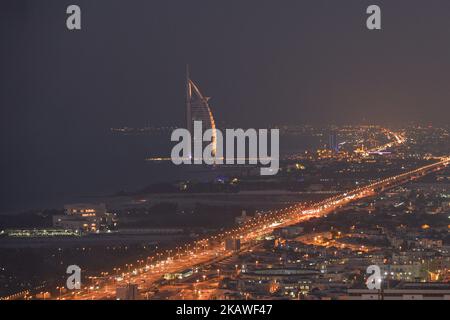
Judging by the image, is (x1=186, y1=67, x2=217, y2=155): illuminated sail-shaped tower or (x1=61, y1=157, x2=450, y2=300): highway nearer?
(x1=61, y1=157, x2=450, y2=300): highway

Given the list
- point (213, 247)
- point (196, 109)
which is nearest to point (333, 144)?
point (196, 109)

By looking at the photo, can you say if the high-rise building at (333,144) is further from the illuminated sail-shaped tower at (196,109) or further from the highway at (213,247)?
the highway at (213,247)

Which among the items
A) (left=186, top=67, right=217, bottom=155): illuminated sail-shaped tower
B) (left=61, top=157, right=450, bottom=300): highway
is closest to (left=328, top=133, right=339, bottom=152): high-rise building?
(left=186, top=67, right=217, bottom=155): illuminated sail-shaped tower

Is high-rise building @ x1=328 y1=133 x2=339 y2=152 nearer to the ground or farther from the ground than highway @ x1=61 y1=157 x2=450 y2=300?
nearer to the ground

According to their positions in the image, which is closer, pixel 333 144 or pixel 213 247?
pixel 213 247

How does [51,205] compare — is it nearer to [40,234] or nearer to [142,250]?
[40,234]

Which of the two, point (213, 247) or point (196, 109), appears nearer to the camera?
point (213, 247)

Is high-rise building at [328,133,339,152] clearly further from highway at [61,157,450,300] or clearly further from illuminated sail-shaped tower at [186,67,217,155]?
highway at [61,157,450,300]

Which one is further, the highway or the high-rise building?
the high-rise building

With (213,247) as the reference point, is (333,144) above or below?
below

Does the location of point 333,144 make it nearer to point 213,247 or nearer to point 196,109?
point 196,109
